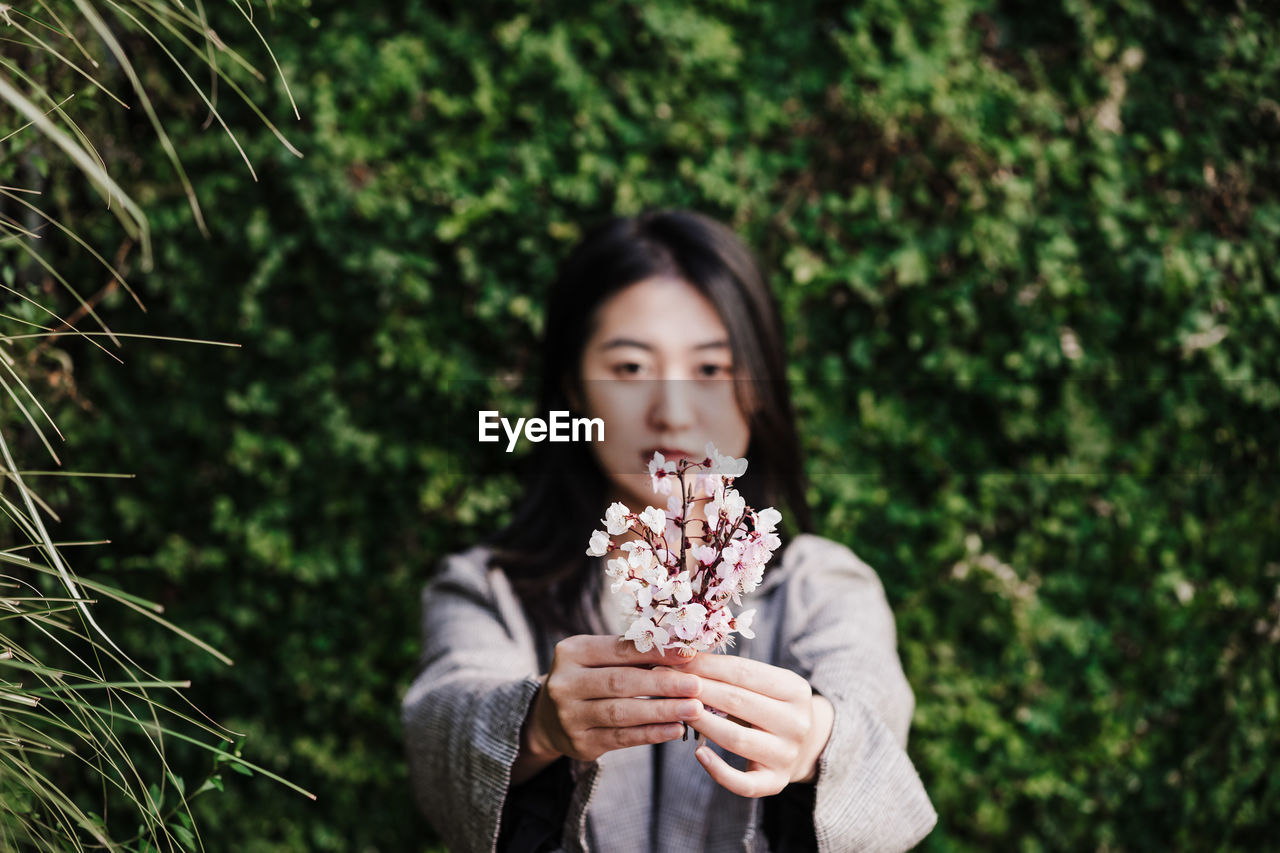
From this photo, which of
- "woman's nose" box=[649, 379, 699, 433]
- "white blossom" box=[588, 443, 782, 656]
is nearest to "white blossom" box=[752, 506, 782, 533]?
"white blossom" box=[588, 443, 782, 656]

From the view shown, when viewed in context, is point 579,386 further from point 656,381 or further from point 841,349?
point 841,349

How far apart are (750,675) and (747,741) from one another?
74mm

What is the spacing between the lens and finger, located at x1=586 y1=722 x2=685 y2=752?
3.24 ft

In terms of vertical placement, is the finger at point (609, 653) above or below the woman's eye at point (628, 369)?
below

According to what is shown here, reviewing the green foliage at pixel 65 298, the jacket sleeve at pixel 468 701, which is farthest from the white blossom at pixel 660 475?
the green foliage at pixel 65 298

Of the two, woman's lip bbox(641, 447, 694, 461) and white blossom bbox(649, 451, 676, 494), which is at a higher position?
woman's lip bbox(641, 447, 694, 461)

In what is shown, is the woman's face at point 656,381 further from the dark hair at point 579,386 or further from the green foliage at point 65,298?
the green foliage at point 65,298

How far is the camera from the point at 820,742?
1157 millimetres

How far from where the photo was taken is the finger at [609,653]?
3.22ft

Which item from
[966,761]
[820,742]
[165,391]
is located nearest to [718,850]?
[820,742]

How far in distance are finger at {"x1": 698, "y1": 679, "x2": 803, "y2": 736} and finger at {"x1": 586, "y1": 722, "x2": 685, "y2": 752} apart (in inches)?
1.9

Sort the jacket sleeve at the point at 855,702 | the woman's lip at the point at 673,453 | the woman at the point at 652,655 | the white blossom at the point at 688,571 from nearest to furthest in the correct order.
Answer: the white blossom at the point at 688,571, the woman at the point at 652,655, the jacket sleeve at the point at 855,702, the woman's lip at the point at 673,453

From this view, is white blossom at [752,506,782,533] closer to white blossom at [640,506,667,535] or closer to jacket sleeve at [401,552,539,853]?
white blossom at [640,506,667,535]

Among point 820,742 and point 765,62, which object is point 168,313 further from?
point 820,742
